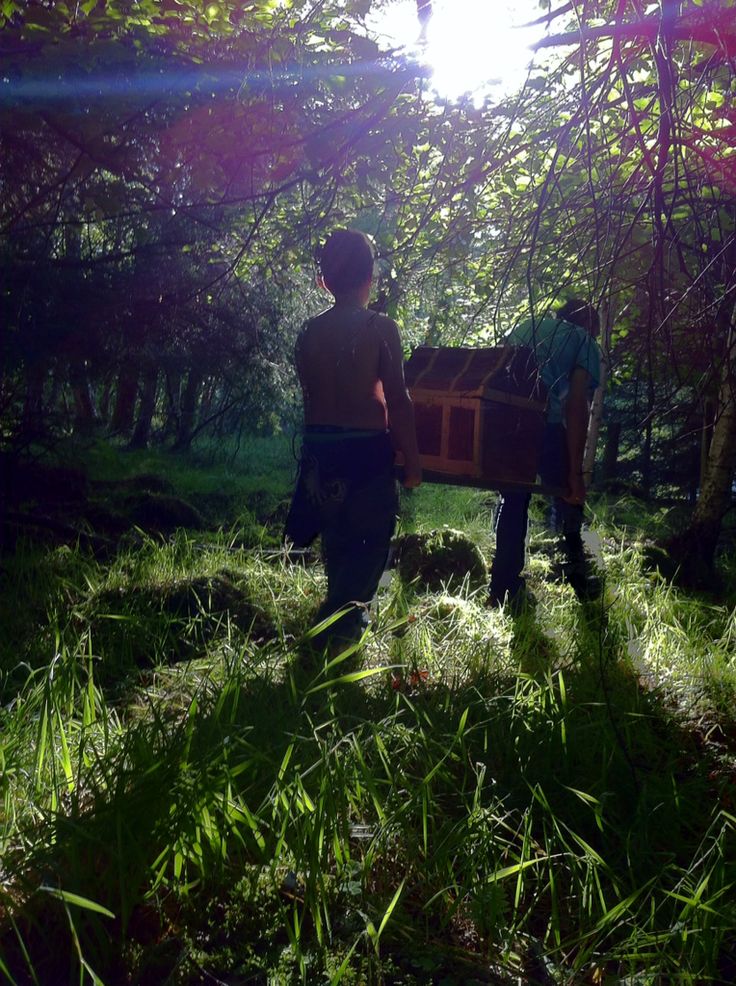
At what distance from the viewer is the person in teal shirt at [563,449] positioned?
4888 mm

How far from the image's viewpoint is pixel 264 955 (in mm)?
2021

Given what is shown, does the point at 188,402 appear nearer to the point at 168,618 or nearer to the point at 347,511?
the point at 168,618

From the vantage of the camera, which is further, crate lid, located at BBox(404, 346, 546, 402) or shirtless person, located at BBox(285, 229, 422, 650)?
crate lid, located at BBox(404, 346, 546, 402)

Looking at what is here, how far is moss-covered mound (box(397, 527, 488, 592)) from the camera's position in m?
6.41

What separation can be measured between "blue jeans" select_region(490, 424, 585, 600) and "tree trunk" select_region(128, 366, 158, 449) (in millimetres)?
2628

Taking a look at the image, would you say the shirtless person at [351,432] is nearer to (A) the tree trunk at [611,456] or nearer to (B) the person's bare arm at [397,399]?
(B) the person's bare arm at [397,399]

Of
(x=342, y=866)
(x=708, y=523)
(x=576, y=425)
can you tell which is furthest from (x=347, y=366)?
(x=708, y=523)

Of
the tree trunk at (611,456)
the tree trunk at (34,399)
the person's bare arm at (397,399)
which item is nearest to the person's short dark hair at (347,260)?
the person's bare arm at (397,399)

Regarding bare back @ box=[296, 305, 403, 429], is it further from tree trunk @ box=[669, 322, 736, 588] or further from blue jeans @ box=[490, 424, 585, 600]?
tree trunk @ box=[669, 322, 736, 588]

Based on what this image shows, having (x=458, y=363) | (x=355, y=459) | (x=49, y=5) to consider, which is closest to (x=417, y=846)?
(x=355, y=459)

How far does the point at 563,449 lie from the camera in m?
5.26

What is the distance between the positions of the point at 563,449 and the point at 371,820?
312cm

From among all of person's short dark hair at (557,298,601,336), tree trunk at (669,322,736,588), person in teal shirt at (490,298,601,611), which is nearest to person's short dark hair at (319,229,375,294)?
person in teal shirt at (490,298,601,611)

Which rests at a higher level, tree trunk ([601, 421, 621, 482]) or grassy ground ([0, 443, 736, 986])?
tree trunk ([601, 421, 621, 482])
